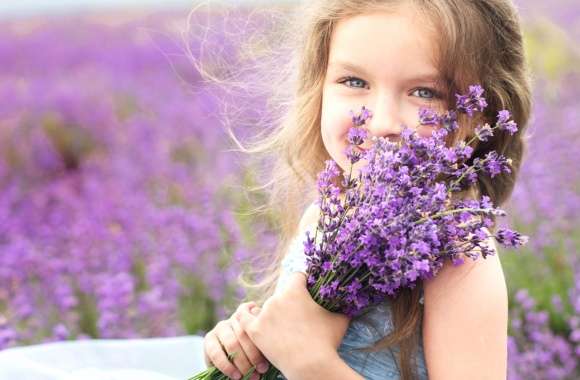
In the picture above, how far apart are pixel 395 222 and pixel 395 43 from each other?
1.65 ft

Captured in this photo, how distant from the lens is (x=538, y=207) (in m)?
4.29

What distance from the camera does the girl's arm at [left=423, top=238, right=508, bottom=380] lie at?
65.2 inches

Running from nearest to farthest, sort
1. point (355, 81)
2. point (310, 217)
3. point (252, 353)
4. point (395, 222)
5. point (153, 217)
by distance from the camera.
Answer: point (395, 222), point (252, 353), point (355, 81), point (310, 217), point (153, 217)

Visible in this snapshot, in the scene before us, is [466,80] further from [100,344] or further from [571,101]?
[571,101]

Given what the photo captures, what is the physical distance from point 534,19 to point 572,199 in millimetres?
6339

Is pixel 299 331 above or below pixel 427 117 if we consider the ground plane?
below

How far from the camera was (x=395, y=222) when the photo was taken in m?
1.44

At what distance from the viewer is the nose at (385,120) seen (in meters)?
1.75

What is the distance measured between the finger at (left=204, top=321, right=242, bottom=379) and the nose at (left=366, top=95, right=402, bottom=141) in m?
0.55

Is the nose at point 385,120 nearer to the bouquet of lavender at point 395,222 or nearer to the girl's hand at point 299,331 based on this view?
the bouquet of lavender at point 395,222

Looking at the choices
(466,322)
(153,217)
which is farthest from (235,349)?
(153,217)

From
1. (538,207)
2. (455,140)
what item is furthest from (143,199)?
(455,140)

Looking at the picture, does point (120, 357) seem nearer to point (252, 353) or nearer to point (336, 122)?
point (252, 353)

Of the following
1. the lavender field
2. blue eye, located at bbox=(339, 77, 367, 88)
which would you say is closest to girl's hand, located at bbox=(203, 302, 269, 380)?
blue eye, located at bbox=(339, 77, 367, 88)
